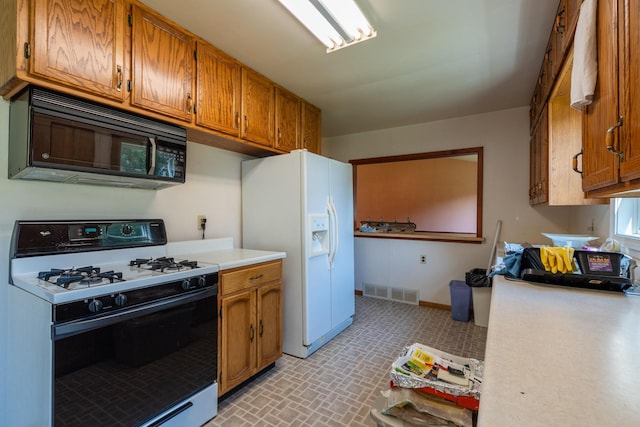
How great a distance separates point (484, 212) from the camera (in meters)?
3.47

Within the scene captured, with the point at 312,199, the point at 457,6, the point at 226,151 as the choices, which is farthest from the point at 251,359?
the point at 457,6

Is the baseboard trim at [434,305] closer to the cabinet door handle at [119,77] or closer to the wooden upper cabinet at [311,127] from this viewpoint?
the wooden upper cabinet at [311,127]

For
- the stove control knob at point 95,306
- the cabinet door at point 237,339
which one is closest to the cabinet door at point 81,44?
the stove control knob at point 95,306

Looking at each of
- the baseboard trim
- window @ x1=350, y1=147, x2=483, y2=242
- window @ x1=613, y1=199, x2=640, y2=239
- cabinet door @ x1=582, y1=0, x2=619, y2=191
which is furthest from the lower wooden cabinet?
window @ x1=350, y1=147, x2=483, y2=242

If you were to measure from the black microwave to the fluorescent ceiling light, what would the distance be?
1064 millimetres

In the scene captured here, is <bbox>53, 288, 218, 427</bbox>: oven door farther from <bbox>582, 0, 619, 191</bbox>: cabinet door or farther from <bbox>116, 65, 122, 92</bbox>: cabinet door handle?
<bbox>582, 0, 619, 191</bbox>: cabinet door

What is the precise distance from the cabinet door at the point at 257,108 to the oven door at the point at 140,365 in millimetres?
1303

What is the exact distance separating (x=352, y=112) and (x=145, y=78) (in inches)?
89.6

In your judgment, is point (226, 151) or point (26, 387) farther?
point (226, 151)

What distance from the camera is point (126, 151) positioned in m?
1.60

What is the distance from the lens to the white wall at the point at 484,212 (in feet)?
10.6

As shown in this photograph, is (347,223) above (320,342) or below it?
above

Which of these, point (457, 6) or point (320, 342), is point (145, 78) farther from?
point (320, 342)

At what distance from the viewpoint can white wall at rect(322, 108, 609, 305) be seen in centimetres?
323
